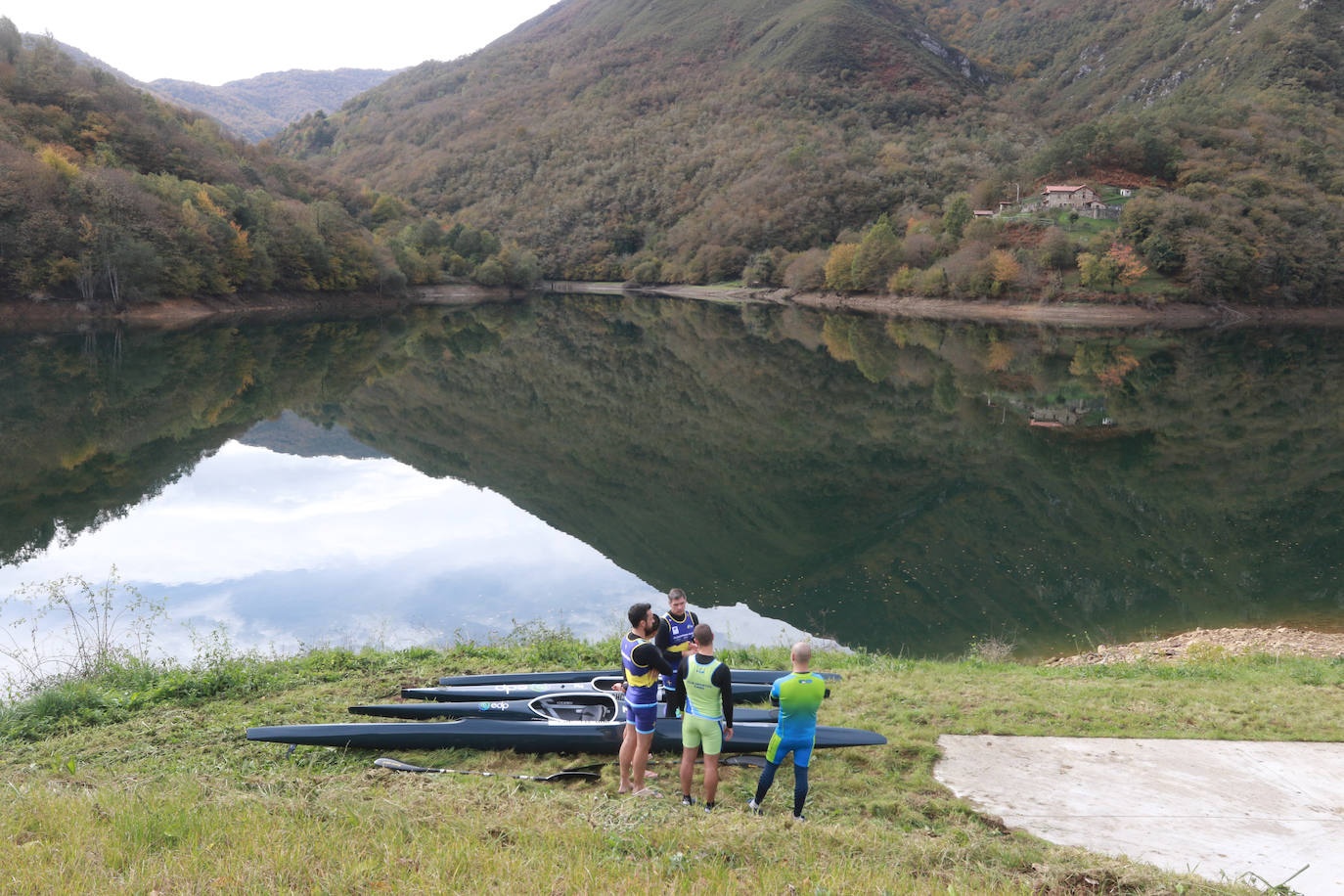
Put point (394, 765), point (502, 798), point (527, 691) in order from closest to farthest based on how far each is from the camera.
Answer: point (502, 798) < point (394, 765) < point (527, 691)

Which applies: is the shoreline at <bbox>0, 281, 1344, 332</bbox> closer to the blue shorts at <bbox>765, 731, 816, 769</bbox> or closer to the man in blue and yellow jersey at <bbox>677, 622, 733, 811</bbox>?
the man in blue and yellow jersey at <bbox>677, 622, 733, 811</bbox>

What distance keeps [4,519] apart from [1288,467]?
38.4 meters

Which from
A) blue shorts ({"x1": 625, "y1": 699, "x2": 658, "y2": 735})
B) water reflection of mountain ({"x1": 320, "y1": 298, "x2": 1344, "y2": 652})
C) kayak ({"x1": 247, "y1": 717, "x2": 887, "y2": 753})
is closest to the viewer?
blue shorts ({"x1": 625, "y1": 699, "x2": 658, "y2": 735})

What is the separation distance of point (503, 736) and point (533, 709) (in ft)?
2.04

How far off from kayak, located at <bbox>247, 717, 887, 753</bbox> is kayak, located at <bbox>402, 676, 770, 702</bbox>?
30.9 inches

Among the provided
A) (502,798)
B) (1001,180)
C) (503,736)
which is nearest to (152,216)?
(503,736)

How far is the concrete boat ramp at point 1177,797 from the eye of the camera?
656cm

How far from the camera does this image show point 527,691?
995 centimetres

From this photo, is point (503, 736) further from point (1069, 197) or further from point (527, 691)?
point (1069, 197)

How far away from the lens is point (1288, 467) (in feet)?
89.0

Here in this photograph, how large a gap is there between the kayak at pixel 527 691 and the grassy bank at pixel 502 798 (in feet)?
2.74

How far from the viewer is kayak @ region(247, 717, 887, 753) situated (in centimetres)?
873

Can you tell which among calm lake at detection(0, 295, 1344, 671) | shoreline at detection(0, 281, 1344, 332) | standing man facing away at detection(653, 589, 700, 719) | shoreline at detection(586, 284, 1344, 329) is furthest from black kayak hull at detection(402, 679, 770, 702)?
shoreline at detection(586, 284, 1344, 329)

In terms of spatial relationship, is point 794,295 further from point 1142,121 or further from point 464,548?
point 464,548
